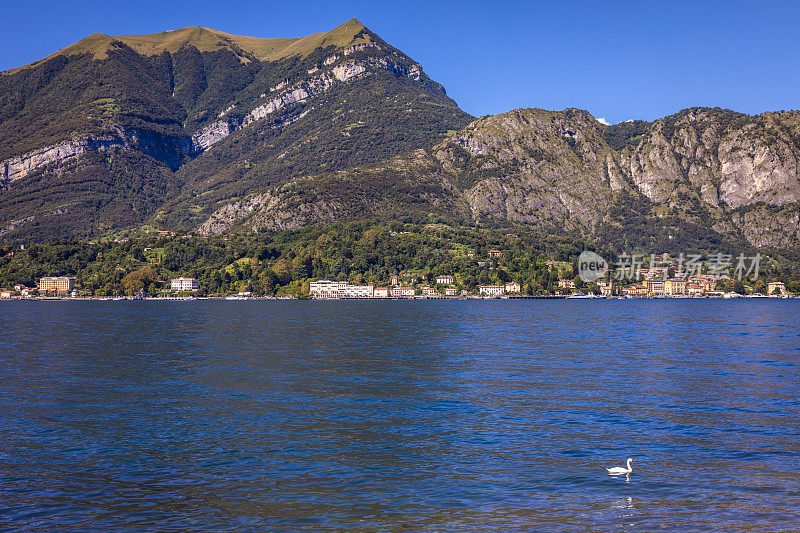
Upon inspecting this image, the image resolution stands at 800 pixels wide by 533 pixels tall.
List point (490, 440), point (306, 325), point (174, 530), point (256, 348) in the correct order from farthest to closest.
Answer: point (306, 325) → point (256, 348) → point (490, 440) → point (174, 530)

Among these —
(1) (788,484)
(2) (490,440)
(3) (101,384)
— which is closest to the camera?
(1) (788,484)

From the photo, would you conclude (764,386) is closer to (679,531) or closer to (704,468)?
(704,468)

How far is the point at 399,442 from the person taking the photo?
28344mm

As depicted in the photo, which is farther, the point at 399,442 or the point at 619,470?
the point at 399,442

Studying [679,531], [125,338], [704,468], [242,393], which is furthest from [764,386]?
[125,338]

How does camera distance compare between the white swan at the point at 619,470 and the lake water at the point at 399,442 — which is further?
the white swan at the point at 619,470

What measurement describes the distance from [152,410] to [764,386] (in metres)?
37.8

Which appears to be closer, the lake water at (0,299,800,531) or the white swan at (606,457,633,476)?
the lake water at (0,299,800,531)

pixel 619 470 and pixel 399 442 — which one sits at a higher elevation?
pixel 619 470

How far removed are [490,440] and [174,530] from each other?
14.4 m

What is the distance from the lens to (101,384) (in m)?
44.1

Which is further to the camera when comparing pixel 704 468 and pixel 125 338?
pixel 125 338

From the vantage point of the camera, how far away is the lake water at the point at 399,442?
1978 centimetres

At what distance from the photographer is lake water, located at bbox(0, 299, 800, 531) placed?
64.9 ft
